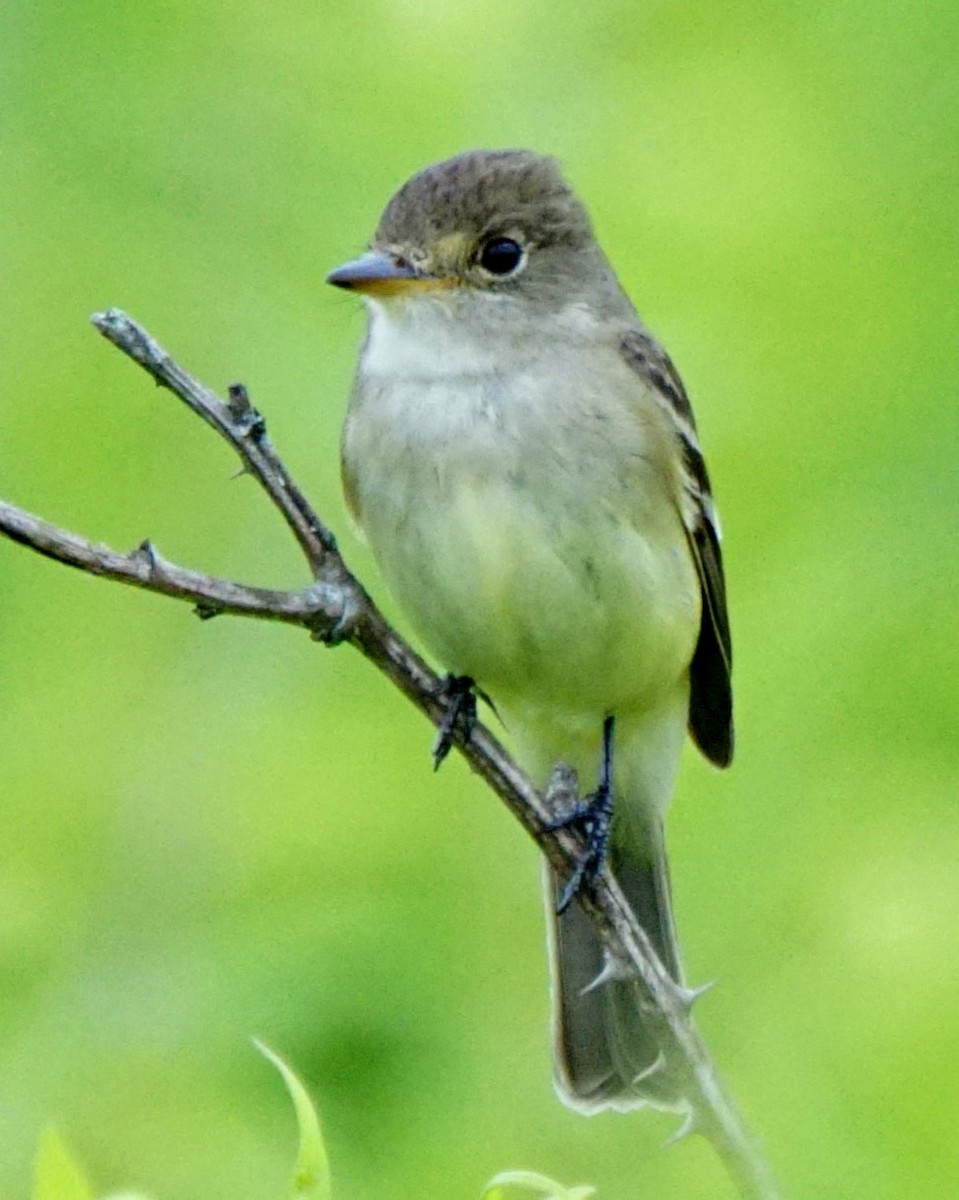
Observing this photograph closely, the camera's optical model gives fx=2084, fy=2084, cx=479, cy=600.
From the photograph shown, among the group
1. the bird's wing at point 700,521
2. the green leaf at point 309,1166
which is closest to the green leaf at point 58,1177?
the green leaf at point 309,1166

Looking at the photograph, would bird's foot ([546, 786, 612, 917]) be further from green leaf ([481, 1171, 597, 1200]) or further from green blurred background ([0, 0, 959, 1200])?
green leaf ([481, 1171, 597, 1200])

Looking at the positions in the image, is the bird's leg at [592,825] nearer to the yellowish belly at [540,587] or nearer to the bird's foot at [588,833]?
the bird's foot at [588,833]

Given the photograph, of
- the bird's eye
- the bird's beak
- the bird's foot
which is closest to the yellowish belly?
the bird's foot

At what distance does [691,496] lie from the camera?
4.94 meters

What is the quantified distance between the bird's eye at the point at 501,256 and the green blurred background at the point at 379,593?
1.38ft

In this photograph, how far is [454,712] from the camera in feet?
12.8

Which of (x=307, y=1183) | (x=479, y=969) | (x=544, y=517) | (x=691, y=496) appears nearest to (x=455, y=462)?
(x=544, y=517)

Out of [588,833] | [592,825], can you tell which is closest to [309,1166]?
[588,833]

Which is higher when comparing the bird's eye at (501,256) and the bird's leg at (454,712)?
the bird's eye at (501,256)

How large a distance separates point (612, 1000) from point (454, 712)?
51.0 inches

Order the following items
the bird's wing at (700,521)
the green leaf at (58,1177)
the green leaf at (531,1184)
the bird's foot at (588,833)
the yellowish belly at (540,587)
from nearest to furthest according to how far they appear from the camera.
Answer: the green leaf at (58,1177), the green leaf at (531,1184), the bird's foot at (588,833), the yellowish belly at (540,587), the bird's wing at (700,521)

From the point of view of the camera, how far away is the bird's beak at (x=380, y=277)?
4297 millimetres

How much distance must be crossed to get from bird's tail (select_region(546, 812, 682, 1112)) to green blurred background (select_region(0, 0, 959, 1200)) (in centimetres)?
9

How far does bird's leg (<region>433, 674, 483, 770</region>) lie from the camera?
11.3 ft
